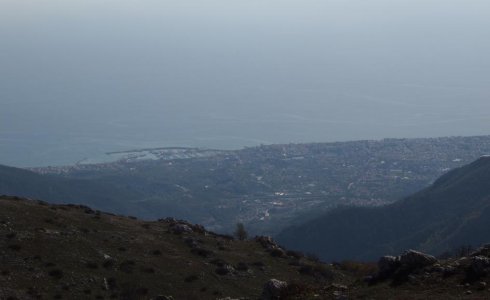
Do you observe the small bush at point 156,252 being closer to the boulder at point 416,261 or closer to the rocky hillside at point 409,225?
the boulder at point 416,261

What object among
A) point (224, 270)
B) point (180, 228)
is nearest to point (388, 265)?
point (224, 270)

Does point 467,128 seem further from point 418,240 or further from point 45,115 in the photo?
point 418,240

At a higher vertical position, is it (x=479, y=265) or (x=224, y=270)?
(x=479, y=265)

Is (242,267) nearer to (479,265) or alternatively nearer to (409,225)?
(479,265)

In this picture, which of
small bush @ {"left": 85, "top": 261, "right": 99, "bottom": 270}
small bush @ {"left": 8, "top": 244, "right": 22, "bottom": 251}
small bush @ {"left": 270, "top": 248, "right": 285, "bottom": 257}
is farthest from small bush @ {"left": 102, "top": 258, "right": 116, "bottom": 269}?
small bush @ {"left": 270, "top": 248, "right": 285, "bottom": 257}

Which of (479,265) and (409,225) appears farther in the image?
(409,225)

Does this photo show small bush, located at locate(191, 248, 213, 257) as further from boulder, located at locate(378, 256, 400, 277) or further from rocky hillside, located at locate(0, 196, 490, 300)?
boulder, located at locate(378, 256, 400, 277)

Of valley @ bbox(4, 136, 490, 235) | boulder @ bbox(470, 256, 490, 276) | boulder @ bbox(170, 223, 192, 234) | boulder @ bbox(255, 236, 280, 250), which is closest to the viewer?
boulder @ bbox(470, 256, 490, 276)

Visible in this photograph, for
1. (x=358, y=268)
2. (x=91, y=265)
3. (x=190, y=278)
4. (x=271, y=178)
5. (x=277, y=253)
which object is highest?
(x=91, y=265)

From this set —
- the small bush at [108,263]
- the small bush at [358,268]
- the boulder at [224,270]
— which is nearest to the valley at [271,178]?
the small bush at [358,268]
